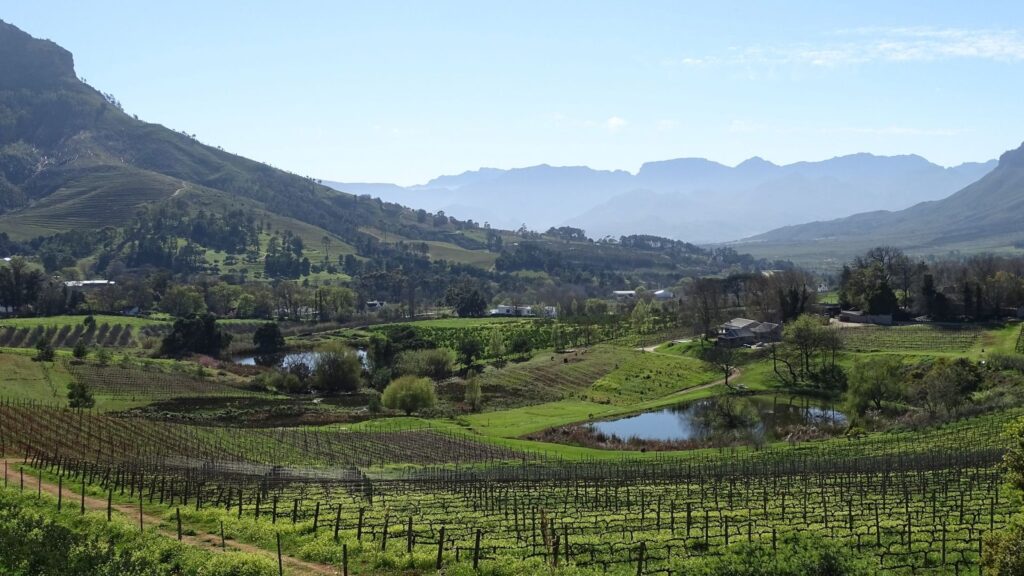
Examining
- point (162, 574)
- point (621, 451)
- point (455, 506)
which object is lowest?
point (621, 451)

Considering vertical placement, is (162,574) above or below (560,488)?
above

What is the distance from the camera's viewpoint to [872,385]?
7862cm

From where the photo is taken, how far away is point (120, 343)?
138875mm

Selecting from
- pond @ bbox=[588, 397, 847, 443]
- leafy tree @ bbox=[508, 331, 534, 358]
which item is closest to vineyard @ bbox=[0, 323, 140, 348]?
leafy tree @ bbox=[508, 331, 534, 358]

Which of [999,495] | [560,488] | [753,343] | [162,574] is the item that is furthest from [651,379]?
A: [162,574]

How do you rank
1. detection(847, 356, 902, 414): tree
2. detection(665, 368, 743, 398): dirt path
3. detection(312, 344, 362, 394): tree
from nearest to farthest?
1. detection(847, 356, 902, 414): tree
2. detection(665, 368, 743, 398): dirt path
3. detection(312, 344, 362, 394): tree

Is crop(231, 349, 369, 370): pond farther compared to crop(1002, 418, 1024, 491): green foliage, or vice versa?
crop(231, 349, 369, 370): pond

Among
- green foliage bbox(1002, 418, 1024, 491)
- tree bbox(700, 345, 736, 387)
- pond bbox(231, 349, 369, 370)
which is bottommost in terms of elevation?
pond bbox(231, 349, 369, 370)

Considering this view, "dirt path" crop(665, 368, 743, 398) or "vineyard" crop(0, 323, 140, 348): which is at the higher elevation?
"vineyard" crop(0, 323, 140, 348)

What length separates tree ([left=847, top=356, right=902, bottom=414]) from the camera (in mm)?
78438

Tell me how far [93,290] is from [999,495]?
20613cm

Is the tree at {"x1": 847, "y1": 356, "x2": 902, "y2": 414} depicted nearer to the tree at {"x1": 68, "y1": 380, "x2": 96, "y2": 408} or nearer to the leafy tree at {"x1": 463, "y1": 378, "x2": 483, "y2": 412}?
the leafy tree at {"x1": 463, "y1": 378, "x2": 483, "y2": 412}

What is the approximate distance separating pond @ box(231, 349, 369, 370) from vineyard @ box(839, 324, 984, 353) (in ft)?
241

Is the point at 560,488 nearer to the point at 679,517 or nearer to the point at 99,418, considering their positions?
the point at 679,517
